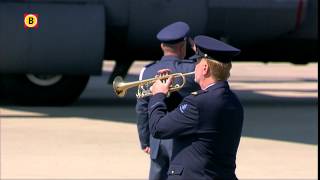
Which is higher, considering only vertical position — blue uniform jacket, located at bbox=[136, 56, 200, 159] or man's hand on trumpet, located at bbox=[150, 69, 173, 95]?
man's hand on trumpet, located at bbox=[150, 69, 173, 95]

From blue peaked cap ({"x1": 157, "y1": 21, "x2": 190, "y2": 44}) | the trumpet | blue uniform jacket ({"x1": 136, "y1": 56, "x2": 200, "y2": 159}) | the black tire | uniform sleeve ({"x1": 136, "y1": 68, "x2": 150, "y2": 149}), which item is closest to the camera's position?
the trumpet

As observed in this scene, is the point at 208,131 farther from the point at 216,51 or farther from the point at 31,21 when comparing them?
the point at 31,21

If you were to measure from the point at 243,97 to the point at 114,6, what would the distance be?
15.4 ft

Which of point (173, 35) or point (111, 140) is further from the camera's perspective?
point (111, 140)

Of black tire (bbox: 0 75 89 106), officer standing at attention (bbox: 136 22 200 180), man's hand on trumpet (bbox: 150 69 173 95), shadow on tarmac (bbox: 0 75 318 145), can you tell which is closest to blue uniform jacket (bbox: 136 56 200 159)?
officer standing at attention (bbox: 136 22 200 180)

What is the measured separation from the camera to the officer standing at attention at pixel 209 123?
15.9 feet

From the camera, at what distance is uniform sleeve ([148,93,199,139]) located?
192 inches

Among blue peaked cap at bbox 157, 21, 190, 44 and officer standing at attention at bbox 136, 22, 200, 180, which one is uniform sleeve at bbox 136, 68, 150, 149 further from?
blue peaked cap at bbox 157, 21, 190, 44

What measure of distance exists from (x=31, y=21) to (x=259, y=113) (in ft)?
13.2

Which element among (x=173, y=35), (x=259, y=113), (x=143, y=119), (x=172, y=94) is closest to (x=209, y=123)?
(x=172, y=94)

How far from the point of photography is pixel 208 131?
191 inches

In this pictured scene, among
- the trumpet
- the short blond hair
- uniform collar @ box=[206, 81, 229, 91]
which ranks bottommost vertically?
the trumpet

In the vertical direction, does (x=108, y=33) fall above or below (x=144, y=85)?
below

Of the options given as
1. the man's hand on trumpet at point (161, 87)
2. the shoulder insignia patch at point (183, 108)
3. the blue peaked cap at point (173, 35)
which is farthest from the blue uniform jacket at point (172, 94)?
the shoulder insignia patch at point (183, 108)
